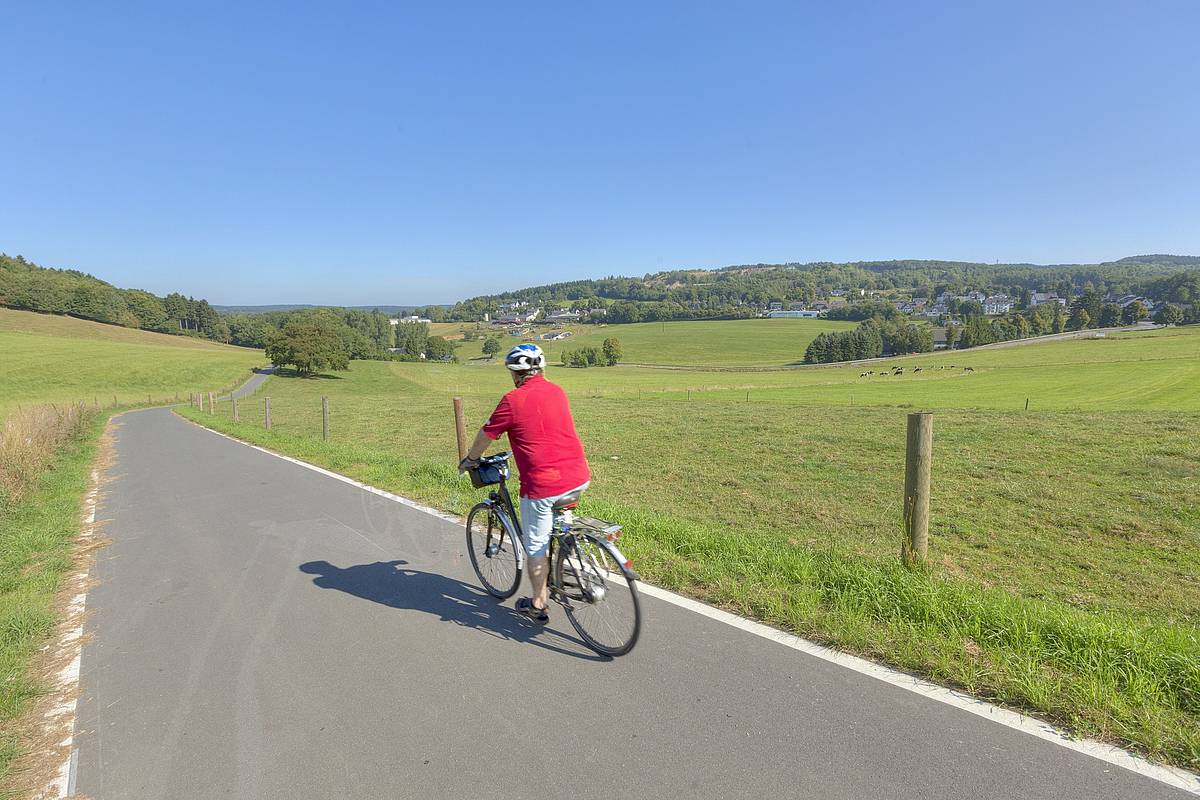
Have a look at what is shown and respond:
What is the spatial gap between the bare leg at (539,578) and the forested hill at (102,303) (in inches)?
5075

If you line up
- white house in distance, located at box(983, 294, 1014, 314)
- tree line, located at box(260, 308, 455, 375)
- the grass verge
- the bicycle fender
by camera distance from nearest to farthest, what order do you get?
the grass verge → the bicycle fender → tree line, located at box(260, 308, 455, 375) → white house in distance, located at box(983, 294, 1014, 314)

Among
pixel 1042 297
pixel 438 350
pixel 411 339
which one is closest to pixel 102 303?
pixel 411 339

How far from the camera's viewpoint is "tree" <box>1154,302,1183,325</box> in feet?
336

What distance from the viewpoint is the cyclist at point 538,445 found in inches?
156

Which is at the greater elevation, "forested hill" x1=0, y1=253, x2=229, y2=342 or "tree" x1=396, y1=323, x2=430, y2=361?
"forested hill" x1=0, y1=253, x2=229, y2=342

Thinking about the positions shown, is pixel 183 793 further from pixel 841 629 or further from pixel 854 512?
pixel 854 512

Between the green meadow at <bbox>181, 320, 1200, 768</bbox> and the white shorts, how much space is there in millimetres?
1324

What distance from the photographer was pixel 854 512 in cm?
869

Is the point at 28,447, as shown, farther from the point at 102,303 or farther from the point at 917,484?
the point at 102,303

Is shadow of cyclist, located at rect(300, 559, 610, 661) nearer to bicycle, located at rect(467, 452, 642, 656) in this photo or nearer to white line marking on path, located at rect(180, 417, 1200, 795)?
bicycle, located at rect(467, 452, 642, 656)

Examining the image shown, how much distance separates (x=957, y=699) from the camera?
125 inches

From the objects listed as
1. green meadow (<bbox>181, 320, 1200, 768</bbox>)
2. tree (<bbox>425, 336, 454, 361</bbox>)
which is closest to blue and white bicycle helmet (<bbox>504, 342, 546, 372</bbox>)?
green meadow (<bbox>181, 320, 1200, 768</bbox>)

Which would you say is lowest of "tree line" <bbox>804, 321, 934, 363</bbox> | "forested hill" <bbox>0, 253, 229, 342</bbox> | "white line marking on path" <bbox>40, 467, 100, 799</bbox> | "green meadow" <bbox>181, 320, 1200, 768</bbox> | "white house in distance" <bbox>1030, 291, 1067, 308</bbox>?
"tree line" <bbox>804, 321, 934, 363</bbox>

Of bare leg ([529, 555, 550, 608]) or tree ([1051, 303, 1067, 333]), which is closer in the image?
bare leg ([529, 555, 550, 608])
